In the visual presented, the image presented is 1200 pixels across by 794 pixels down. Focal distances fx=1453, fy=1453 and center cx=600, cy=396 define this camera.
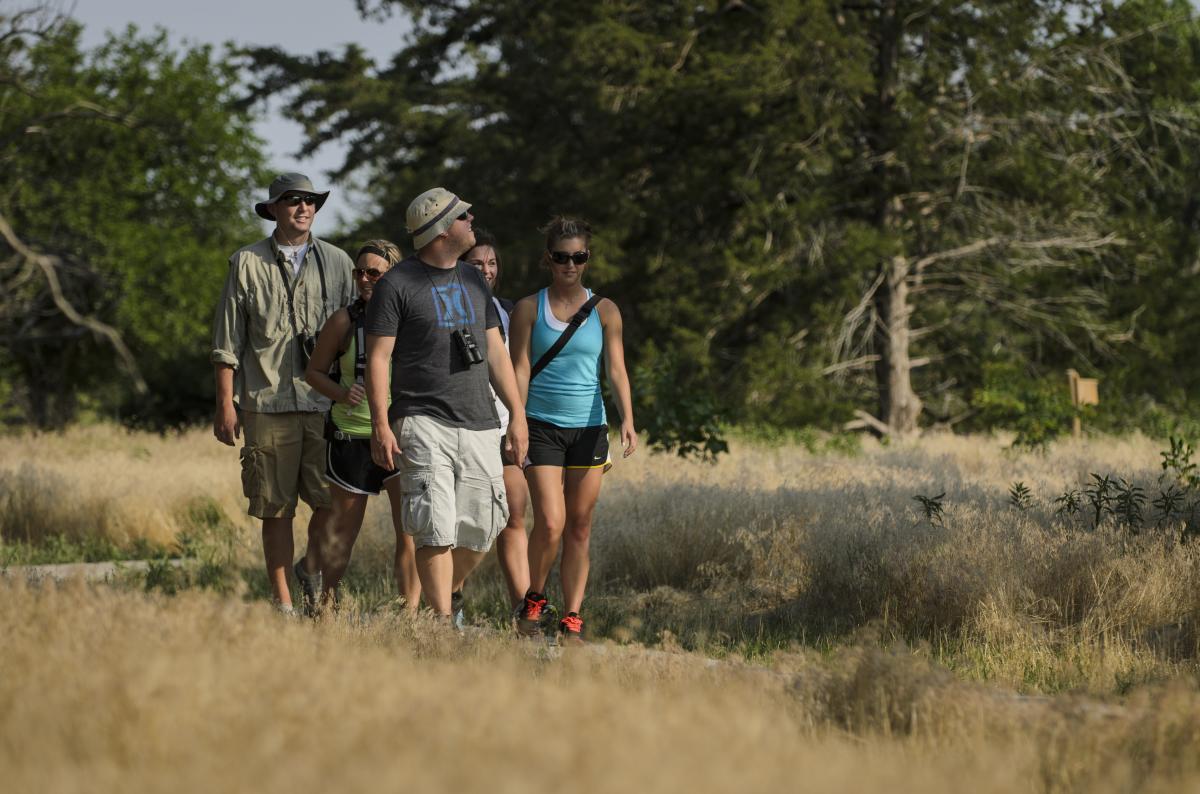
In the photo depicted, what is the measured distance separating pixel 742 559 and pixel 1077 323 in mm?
16049

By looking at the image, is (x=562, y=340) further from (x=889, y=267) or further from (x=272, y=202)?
(x=889, y=267)

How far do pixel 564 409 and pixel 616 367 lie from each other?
0.36 metres

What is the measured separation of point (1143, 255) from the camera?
75.7ft

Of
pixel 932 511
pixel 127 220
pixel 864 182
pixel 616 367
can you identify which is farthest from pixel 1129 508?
pixel 127 220

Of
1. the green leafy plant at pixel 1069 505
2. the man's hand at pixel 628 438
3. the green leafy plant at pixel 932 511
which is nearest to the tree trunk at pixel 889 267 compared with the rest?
the green leafy plant at pixel 1069 505

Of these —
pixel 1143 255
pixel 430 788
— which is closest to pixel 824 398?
pixel 1143 255

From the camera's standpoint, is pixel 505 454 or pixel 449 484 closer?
pixel 449 484

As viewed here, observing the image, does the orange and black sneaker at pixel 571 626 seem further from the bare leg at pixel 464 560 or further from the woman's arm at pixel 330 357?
the woman's arm at pixel 330 357

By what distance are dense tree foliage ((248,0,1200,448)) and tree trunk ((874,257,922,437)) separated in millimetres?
36

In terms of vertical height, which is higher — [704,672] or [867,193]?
[867,193]

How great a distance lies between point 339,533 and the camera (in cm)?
739

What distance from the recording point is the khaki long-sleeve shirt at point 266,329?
7172mm

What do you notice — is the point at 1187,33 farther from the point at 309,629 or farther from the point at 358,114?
the point at 309,629

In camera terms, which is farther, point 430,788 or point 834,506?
point 834,506
